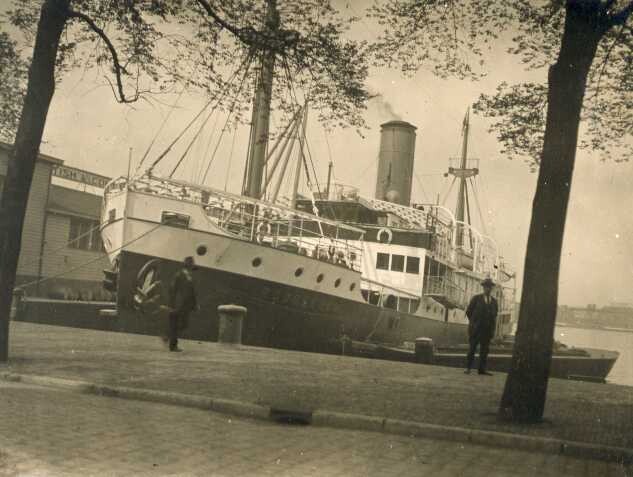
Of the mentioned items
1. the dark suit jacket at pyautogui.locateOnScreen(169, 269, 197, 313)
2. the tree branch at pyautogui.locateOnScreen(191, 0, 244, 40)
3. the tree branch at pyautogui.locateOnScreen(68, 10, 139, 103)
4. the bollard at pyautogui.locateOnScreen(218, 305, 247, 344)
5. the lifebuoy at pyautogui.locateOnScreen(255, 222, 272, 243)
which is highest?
the tree branch at pyautogui.locateOnScreen(191, 0, 244, 40)

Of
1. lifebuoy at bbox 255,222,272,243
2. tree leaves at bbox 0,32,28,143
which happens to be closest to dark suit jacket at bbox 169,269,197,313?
tree leaves at bbox 0,32,28,143

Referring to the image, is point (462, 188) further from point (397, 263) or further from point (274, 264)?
point (274, 264)

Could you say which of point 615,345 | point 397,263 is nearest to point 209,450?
point 397,263

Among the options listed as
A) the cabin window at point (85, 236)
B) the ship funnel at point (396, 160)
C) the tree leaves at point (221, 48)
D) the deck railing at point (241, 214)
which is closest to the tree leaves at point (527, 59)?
the tree leaves at point (221, 48)

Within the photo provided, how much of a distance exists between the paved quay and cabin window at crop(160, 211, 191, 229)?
4734 mm

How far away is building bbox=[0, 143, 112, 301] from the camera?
25.8 meters

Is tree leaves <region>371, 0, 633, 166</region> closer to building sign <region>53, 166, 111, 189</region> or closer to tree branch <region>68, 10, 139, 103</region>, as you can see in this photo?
tree branch <region>68, 10, 139, 103</region>

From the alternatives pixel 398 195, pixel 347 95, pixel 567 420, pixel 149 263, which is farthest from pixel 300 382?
pixel 398 195

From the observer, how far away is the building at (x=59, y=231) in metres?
25.8

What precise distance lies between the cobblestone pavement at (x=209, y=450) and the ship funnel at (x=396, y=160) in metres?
21.1

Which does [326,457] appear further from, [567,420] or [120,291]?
[120,291]

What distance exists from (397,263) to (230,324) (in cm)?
937

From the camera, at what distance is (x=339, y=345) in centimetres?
1939

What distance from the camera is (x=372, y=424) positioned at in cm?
677
